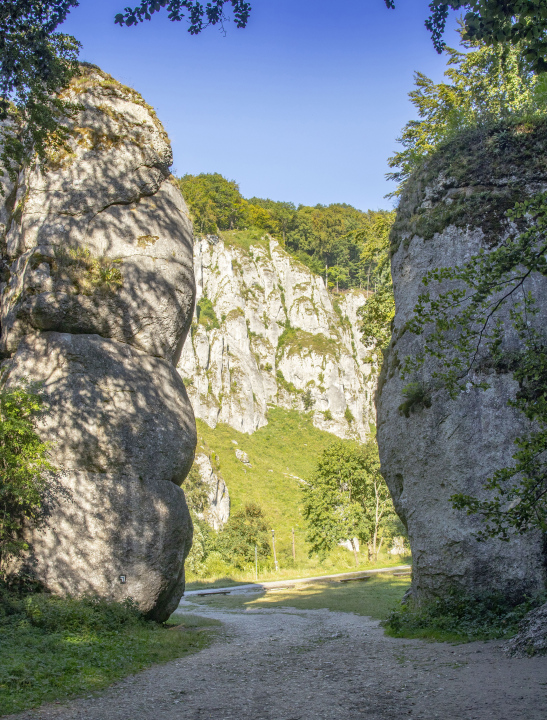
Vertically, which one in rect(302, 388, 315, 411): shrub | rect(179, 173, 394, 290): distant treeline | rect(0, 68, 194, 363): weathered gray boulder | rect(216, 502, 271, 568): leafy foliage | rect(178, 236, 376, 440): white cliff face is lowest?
rect(216, 502, 271, 568): leafy foliage

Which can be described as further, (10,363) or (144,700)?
(10,363)

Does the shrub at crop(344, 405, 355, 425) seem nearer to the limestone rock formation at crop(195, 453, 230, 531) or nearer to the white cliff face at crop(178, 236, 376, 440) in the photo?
the white cliff face at crop(178, 236, 376, 440)

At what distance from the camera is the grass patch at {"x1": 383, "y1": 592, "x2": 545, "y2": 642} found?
884 cm

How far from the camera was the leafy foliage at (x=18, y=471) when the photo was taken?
10906 mm

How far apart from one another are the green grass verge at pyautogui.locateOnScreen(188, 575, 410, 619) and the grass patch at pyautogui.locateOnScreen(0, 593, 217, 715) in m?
5.58

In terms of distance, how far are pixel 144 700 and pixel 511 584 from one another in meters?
6.55

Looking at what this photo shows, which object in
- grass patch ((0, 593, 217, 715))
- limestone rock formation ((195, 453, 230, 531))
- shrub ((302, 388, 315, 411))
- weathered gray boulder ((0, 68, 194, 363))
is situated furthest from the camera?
shrub ((302, 388, 315, 411))

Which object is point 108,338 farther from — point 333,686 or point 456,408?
point 333,686

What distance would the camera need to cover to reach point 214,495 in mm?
56062

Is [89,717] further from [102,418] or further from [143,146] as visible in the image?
[143,146]

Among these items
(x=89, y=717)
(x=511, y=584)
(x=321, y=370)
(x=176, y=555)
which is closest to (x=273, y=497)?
(x=321, y=370)

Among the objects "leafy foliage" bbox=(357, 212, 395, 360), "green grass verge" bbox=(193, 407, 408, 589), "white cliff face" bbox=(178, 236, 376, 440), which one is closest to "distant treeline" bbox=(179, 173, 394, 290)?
"white cliff face" bbox=(178, 236, 376, 440)

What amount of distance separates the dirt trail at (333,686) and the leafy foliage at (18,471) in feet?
15.0

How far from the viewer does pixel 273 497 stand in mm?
59750
